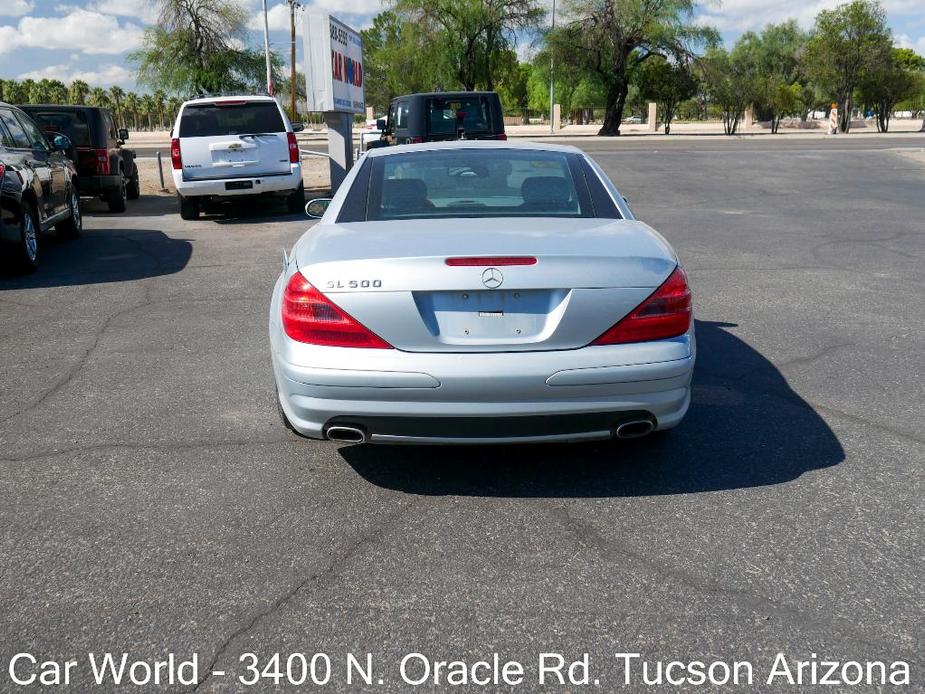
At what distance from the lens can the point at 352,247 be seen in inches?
153

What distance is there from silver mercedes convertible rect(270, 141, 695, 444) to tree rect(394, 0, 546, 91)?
52.9 meters

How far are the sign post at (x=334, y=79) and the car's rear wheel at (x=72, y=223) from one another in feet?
16.7

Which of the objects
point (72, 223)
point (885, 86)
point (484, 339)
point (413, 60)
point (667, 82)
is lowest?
point (72, 223)

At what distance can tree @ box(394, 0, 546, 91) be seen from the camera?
53469mm

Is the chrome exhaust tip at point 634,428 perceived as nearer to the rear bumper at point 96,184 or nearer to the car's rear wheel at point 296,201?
the car's rear wheel at point 296,201

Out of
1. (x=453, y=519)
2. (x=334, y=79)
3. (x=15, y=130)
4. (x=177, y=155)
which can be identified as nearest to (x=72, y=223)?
(x=15, y=130)

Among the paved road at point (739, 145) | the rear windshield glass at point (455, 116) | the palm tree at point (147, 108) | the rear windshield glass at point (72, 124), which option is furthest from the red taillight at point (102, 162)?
the palm tree at point (147, 108)

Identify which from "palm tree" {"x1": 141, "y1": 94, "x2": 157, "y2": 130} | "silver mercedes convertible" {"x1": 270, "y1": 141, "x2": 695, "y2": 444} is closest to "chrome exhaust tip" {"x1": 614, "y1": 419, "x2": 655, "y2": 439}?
"silver mercedes convertible" {"x1": 270, "y1": 141, "x2": 695, "y2": 444}

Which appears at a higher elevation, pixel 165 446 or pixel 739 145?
pixel 739 145

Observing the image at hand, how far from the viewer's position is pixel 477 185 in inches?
190

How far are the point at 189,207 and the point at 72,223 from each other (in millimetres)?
2713

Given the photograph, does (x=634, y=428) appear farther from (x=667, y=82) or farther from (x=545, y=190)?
(x=667, y=82)

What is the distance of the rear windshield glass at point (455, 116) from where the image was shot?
1777 cm

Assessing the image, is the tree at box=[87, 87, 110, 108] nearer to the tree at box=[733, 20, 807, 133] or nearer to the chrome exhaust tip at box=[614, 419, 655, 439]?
the tree at box=[733, 20, 807, 133]
